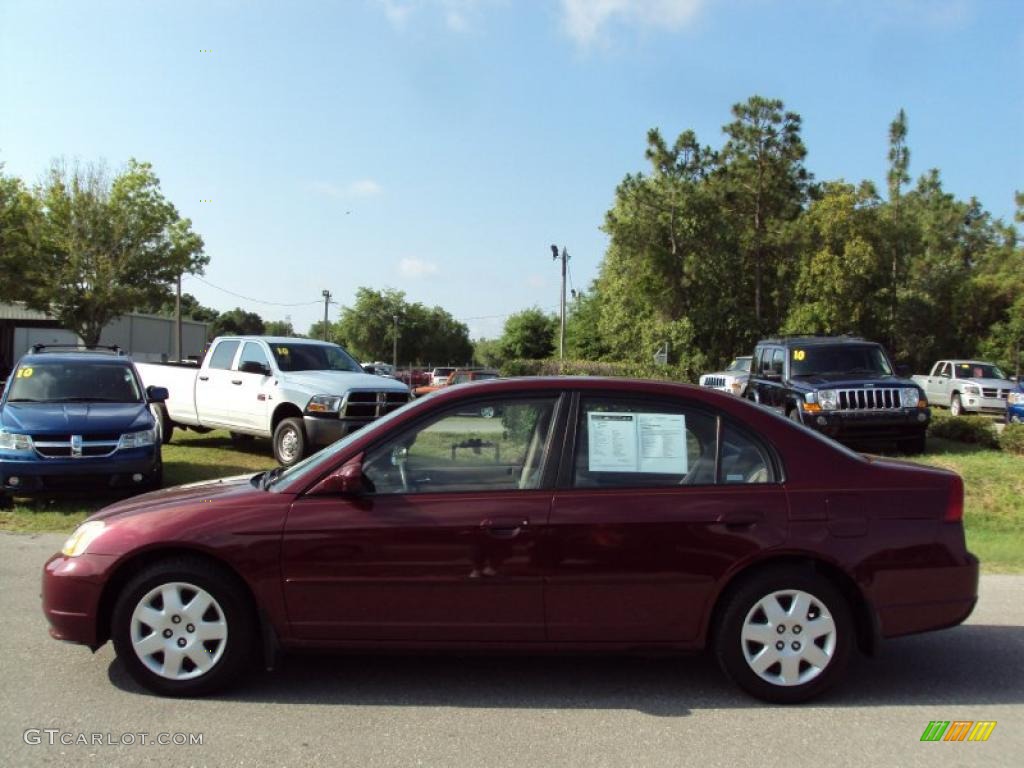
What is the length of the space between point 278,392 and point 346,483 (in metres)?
8.22

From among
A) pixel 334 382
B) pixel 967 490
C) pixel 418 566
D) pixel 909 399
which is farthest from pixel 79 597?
pixel 909 399

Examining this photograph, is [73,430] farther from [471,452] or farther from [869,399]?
[869,399]

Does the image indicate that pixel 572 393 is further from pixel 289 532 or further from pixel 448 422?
pixel 289 532

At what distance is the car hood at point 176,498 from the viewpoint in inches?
164

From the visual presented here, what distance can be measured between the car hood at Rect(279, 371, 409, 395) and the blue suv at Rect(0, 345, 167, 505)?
7.01 feet

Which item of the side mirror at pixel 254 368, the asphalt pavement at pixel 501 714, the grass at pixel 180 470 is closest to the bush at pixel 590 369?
the grass at pixel 180 470

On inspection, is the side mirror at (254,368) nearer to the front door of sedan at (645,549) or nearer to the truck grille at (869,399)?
the truck grille at (869,399)

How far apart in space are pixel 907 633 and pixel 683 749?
1416mm

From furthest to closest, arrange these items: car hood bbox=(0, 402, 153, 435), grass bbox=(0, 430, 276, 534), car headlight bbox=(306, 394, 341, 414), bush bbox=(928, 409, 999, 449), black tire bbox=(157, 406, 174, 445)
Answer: black tire bbox=(157, 406, 174, 445) → bush bbox=(928, 409, 999, 449) → car headlight bbox=(306, 394, 341, 414) → car hood bbox=(0, 402, 153, 435) → grass bbox=(0, 430, 276, 534)

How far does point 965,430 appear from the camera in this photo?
1366cm

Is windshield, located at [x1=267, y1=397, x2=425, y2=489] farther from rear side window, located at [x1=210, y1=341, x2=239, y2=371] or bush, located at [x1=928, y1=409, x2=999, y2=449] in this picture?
bush, located at [x1=928, y1=409, x2=999, y2=449]

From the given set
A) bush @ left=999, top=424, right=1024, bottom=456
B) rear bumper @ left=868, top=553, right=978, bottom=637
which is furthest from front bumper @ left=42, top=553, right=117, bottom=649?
bush @ left=999, top=424, right=1024, bottom=456

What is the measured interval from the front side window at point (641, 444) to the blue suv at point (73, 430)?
6.67m

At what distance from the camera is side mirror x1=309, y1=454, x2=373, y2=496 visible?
3949mm
